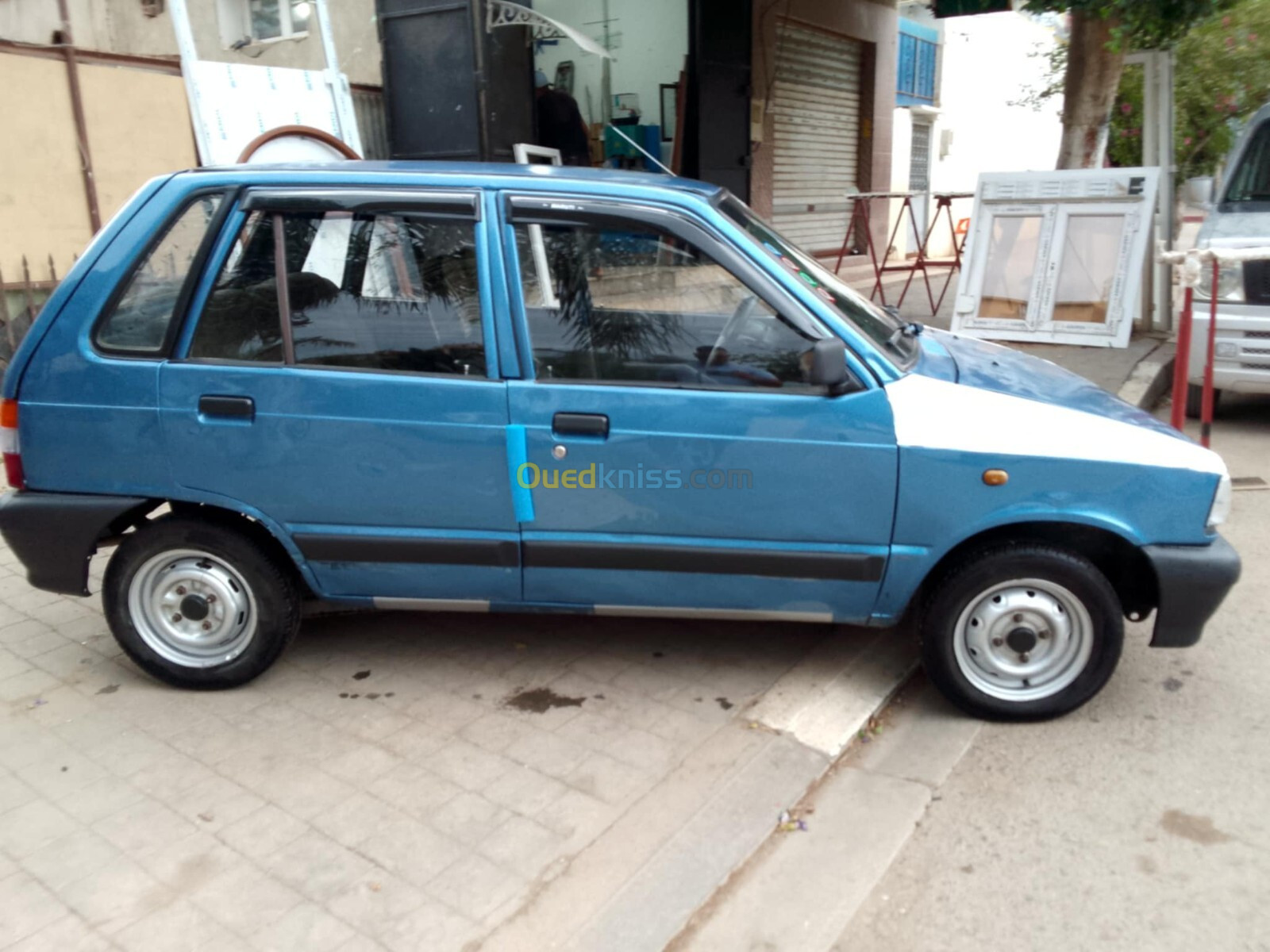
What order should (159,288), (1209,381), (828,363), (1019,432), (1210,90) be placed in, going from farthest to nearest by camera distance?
(1210,90)
(1209,381)
(159,288)
(1019,432)
(828,363)

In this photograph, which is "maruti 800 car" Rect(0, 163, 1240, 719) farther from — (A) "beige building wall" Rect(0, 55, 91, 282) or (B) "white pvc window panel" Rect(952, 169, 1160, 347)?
(B) "white pvc window panel" Rect(952, 169, 1160, 347)

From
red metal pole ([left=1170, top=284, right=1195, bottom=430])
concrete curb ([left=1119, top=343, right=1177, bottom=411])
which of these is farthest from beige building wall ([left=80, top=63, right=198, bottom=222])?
concrete curb ([left=1119, top=343, right=1177, bottom=411])

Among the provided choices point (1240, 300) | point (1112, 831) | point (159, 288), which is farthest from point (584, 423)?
point (1240, 300)

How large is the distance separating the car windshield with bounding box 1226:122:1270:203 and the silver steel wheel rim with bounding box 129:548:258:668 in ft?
24.6

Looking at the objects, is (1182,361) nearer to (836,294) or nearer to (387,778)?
(836,294)

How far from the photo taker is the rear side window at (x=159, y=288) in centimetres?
352

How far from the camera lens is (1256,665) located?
4.02 metres

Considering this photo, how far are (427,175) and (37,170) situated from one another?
495 cm

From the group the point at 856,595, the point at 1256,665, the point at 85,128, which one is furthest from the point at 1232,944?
the point at 85,128

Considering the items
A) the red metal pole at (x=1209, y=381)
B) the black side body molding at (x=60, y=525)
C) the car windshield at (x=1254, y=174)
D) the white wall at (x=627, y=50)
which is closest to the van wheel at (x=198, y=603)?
the black side body molding at (x=60, y=525)

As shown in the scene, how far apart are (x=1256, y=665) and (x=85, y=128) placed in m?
7.73

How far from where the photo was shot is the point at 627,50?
11992 millimetres

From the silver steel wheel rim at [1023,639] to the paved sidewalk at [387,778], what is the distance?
49 cm

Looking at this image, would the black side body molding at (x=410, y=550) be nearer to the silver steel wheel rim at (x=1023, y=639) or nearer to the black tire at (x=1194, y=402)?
the silver steel wheel rim at (x=1023, y=639)
